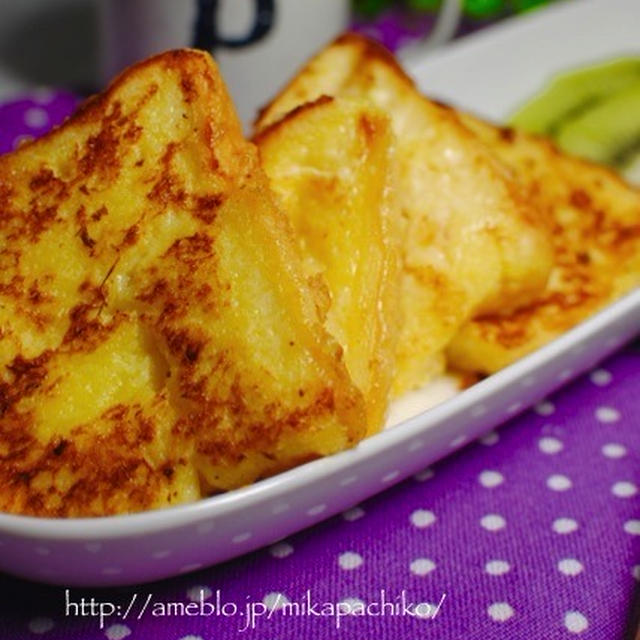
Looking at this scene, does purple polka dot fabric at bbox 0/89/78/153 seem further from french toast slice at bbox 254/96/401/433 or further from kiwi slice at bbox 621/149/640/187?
kiwi slice at bbox 621/149/640/187

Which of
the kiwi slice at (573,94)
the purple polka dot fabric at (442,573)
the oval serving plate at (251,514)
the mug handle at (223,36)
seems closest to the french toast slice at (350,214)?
the oval serving plate at (251,514)

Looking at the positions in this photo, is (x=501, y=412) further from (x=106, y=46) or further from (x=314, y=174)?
(x=106, y=46)

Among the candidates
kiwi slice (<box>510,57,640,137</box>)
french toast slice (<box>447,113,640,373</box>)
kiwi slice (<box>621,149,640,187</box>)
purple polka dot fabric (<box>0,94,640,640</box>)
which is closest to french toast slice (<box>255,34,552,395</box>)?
french toast slice (<box>447,113,640,373</box>)

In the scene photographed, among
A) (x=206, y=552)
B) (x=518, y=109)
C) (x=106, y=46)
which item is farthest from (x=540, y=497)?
(x=106, y=46)

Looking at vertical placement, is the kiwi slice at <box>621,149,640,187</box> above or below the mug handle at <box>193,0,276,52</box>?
below

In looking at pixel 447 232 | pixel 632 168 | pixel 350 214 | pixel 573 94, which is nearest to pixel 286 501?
pixel 350 214

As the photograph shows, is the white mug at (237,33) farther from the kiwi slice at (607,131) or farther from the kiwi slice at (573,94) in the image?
the kiwi slice at (607,131)
